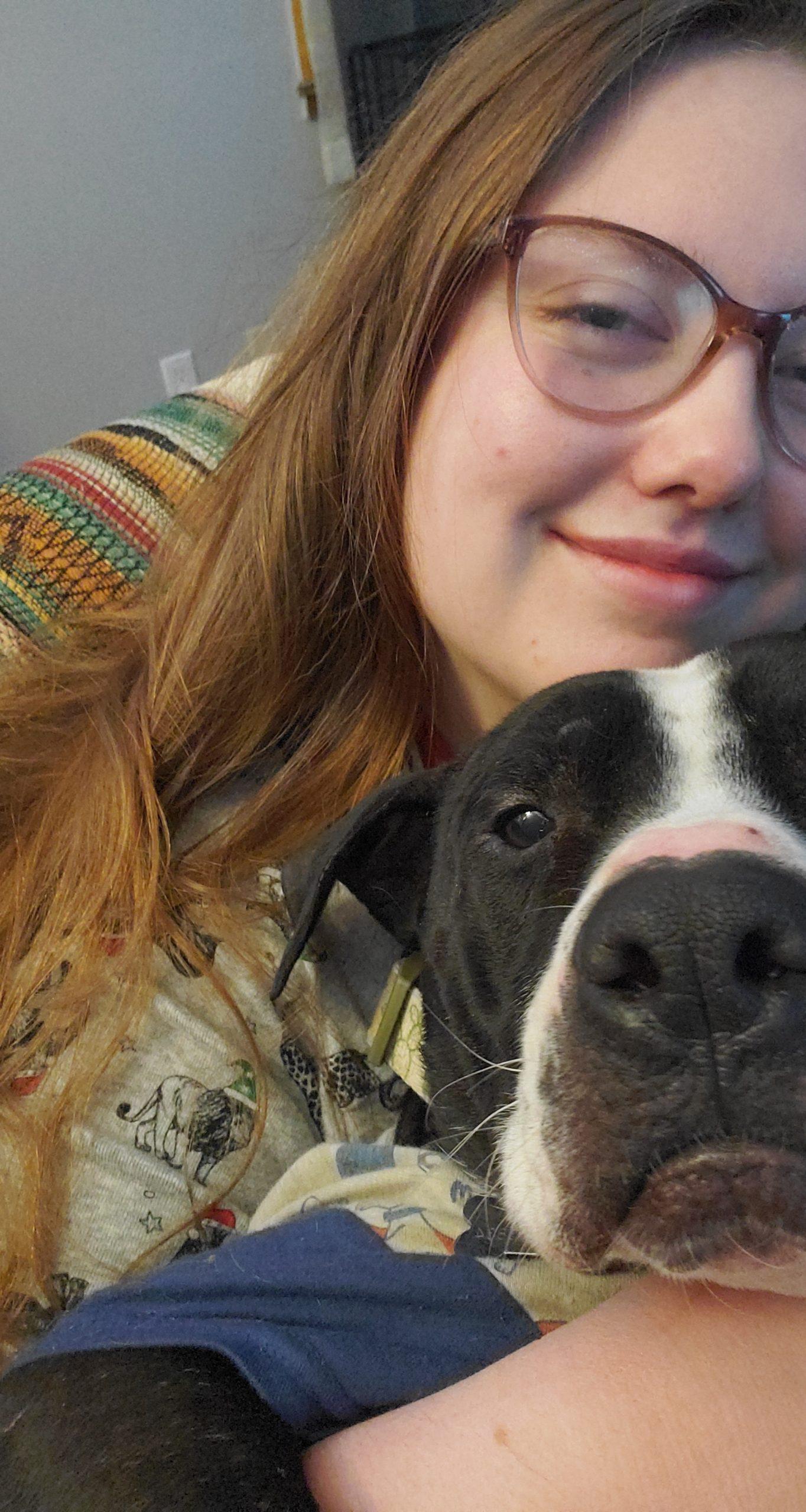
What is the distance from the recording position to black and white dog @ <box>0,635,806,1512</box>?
0.77m

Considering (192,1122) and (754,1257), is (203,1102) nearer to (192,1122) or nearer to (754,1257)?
(192,1122)

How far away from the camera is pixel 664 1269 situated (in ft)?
2.78

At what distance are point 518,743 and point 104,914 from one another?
68cm

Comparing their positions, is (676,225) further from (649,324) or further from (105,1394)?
(105,1394)

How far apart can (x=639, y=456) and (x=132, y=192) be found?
13.7ft

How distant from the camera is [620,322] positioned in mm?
1411

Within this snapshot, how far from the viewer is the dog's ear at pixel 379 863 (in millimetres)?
1281

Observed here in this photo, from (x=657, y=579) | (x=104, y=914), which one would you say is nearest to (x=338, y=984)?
(x=104, y=914)

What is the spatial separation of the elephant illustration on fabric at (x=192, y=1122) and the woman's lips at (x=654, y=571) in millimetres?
940

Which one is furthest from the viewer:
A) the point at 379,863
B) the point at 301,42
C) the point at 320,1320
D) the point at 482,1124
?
the point at 301,42

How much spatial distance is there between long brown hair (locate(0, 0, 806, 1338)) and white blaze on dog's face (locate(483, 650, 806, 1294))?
57 centimetres

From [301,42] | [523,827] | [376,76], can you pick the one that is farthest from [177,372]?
[523,827]

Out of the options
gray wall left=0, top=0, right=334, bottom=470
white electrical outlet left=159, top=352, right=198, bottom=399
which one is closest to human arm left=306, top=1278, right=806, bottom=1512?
gray wall left=0, top=0, right=334, bottom=470

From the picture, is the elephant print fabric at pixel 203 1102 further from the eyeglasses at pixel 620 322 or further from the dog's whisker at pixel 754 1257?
the eyeglasses at pixel 620 322
